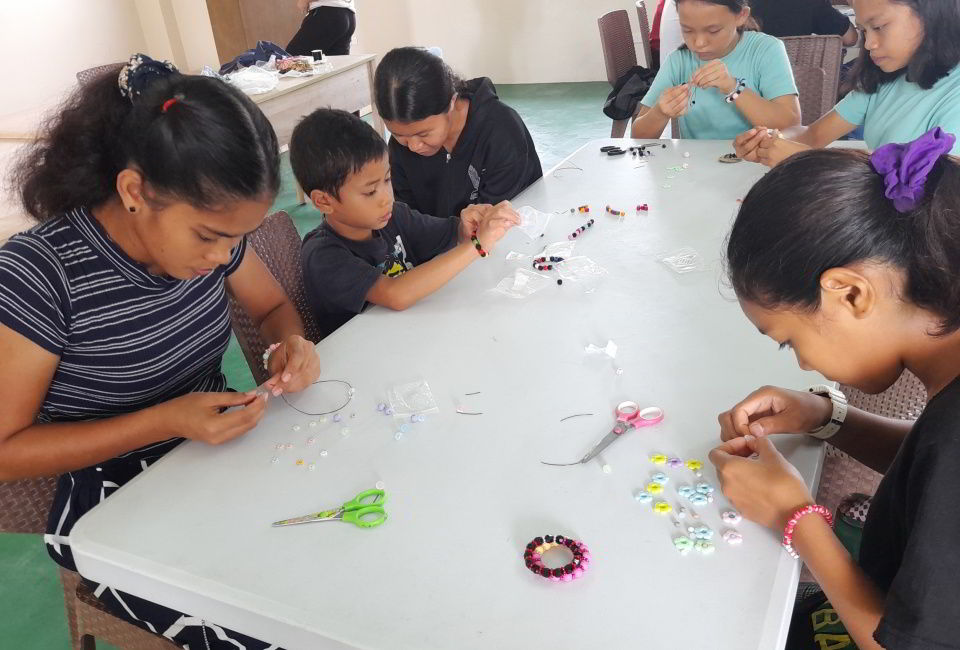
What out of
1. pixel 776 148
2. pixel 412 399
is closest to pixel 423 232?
pixel 412 399

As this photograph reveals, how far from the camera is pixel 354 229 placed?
5.65 ft

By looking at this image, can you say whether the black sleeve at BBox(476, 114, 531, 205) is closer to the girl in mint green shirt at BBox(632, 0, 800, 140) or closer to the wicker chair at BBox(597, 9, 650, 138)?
the girl in mint green shirt at BBox(632, 0, 800, 140)

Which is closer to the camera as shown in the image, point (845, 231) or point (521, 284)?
point (845, 231)

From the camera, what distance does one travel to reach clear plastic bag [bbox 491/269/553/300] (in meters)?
1.51

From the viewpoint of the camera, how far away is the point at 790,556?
0.83 metres

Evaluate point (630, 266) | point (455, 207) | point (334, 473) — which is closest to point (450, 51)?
point (455, 207)

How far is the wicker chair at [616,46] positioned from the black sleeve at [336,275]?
2.72m

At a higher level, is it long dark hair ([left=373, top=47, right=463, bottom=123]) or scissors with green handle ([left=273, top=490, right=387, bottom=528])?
long dark hair ([left=373, top=47, right=463, bottom=123])

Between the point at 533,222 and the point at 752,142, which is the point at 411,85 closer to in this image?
the point at 533,222

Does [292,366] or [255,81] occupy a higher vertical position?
[255,81]

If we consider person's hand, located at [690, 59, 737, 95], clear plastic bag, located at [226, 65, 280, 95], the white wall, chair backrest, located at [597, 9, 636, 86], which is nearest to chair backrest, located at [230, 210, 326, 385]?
person's hand, located at [690, 59, 737, 95]

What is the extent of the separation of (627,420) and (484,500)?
0.84 ft

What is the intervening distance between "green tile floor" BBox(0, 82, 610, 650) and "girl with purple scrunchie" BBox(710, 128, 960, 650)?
1.60 meters

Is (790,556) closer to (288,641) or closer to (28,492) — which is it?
(288,641)
